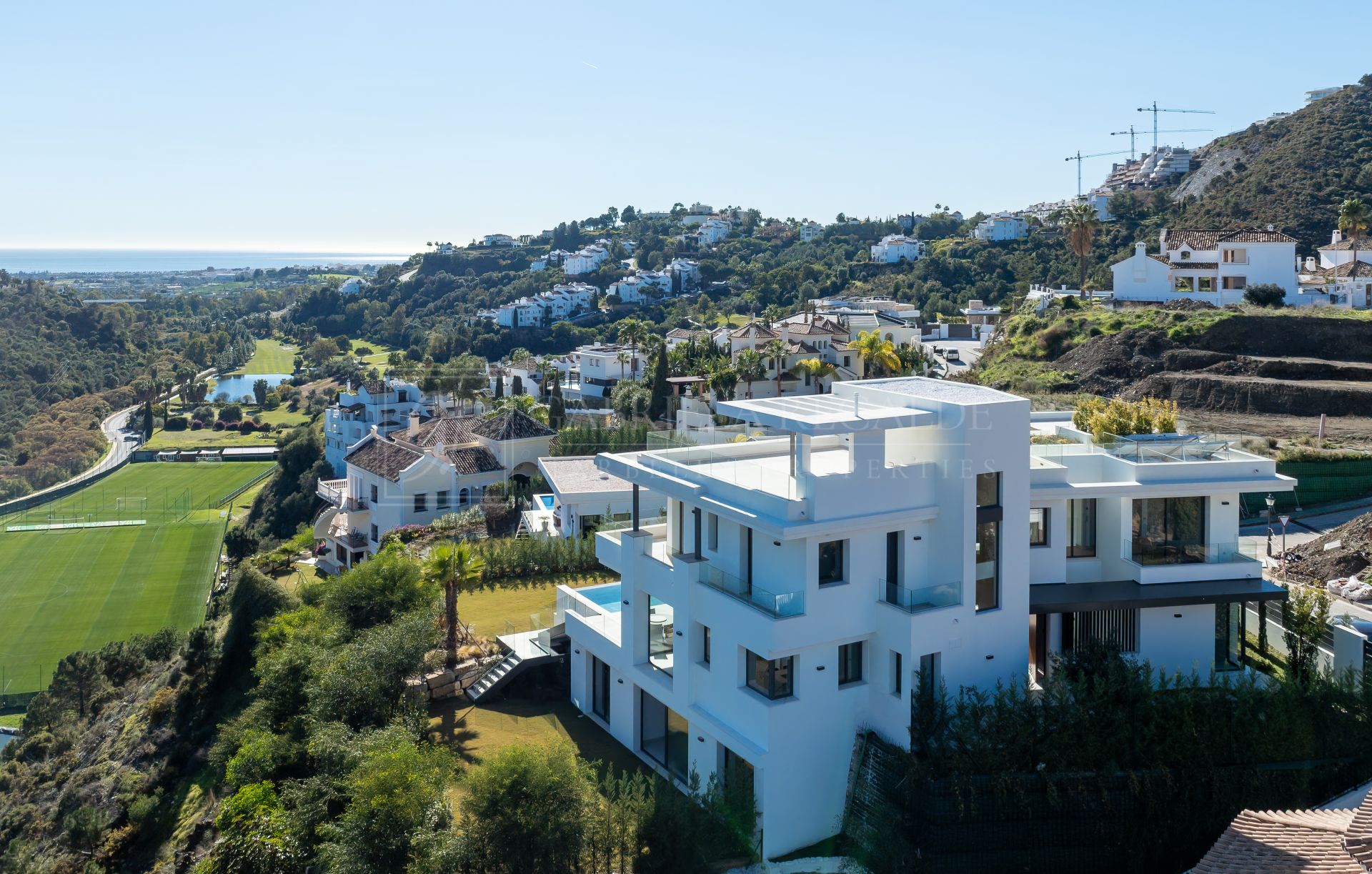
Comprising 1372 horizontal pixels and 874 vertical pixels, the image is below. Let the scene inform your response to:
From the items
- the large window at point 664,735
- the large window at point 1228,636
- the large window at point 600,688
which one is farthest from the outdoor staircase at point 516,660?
the large window at point 1228,636

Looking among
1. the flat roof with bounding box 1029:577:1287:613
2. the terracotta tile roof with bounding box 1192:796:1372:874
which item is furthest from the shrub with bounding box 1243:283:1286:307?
the terracotta tile roof with bounding box 1192:796:1372:874

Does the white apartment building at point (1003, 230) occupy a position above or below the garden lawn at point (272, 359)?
above

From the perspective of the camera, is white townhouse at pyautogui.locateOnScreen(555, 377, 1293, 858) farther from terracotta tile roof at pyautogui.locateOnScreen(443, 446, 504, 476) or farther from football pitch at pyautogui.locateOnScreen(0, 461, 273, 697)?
football pitch at pyautogui.locateOnScreen(0, 461, 273, 697)

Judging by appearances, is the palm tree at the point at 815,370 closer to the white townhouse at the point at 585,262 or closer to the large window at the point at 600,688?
the large window at the point at 600,688

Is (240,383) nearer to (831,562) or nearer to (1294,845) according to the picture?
(831,562)

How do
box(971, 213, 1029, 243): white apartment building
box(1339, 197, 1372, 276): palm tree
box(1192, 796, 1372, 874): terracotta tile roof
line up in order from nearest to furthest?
1. box(1192, 796, 1372, 874): terracotta tile roof
2. box(1339, 197, 1372, 276): palm tree
3. box(971, 213, 1029, 243): white apartment building
